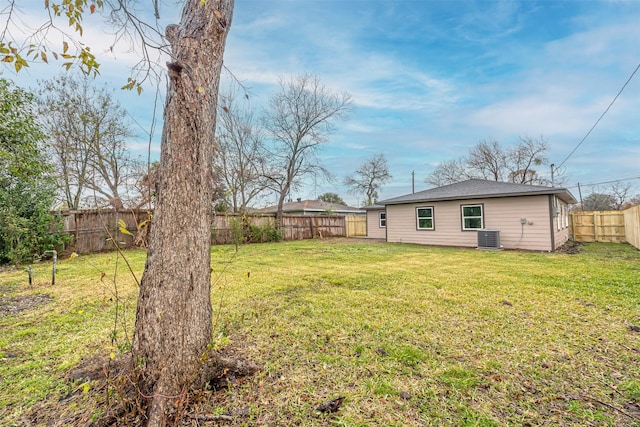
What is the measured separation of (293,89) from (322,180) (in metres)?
5.37

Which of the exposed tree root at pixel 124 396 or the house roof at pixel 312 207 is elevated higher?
the house roof at pixel 312 207

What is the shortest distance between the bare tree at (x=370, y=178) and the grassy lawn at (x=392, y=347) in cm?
2239

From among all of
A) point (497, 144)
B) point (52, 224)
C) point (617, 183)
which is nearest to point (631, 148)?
point (497, 144)

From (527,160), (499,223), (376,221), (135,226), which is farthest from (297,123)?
(527,160)

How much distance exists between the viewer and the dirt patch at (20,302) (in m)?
3.55

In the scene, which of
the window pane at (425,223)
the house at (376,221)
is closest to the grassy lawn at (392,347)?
the window pane at (425,223)

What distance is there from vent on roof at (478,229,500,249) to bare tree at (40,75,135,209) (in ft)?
44.5

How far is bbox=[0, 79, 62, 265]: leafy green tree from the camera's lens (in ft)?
19.8

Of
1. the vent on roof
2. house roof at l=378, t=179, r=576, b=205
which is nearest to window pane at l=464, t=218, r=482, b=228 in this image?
the vent on roof

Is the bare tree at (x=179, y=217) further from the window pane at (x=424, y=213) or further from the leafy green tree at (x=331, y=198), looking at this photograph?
the leafy green tree at (x=331, y=198)

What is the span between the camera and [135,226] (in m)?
9.23

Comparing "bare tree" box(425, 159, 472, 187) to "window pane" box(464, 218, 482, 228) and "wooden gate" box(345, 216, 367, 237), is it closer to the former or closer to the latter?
"wooden gate" box(345, 216, 367, 237)

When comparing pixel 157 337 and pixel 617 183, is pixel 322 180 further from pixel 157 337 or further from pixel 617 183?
pixel 617 183

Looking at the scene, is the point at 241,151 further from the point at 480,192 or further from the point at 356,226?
the point at 480,192
